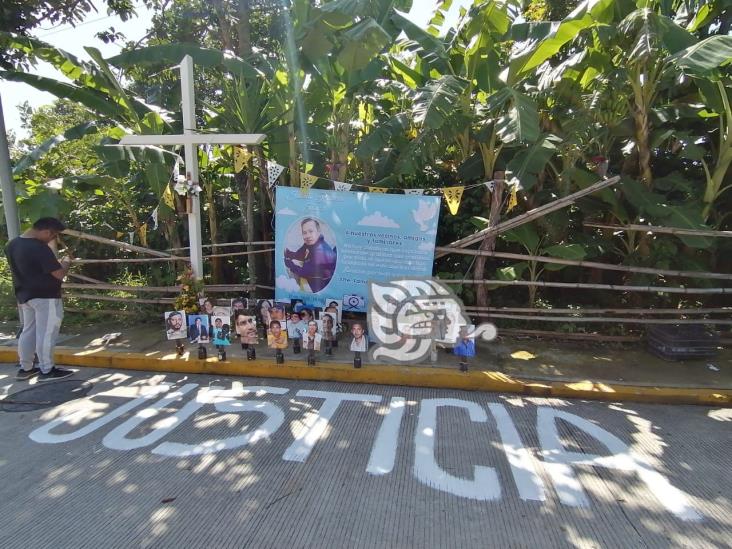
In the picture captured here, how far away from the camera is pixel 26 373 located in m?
4.73

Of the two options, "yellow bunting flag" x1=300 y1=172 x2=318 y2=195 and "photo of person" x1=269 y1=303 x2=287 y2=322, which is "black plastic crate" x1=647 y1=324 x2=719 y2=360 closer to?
"photo of person" x1=269 y1=303 x2=287 y2=322

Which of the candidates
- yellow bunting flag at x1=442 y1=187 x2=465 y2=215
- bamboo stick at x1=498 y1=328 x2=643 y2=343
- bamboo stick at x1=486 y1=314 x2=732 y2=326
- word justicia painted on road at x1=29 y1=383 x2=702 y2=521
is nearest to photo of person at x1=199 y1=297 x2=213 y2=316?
word justicia painted on road at x1=29 y1=383 x2=702 y2=521

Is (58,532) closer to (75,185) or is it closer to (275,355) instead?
(275,355)

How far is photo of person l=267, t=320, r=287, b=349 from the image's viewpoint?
4.78 m

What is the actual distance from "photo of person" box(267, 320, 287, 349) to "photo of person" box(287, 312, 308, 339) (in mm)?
182

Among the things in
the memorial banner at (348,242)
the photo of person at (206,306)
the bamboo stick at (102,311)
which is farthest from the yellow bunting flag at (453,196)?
the bamboo stick at (102,311)

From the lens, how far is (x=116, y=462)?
316 cm

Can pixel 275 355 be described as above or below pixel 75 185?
below

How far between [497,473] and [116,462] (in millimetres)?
2680

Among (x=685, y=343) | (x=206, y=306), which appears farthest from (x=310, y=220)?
(x=685, y=343)

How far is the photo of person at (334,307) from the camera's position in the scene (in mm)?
5152

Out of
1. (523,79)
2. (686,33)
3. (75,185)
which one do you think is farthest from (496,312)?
(75,185)

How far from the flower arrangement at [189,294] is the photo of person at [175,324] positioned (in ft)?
0.65

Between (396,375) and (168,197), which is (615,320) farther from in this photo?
(168,197)
